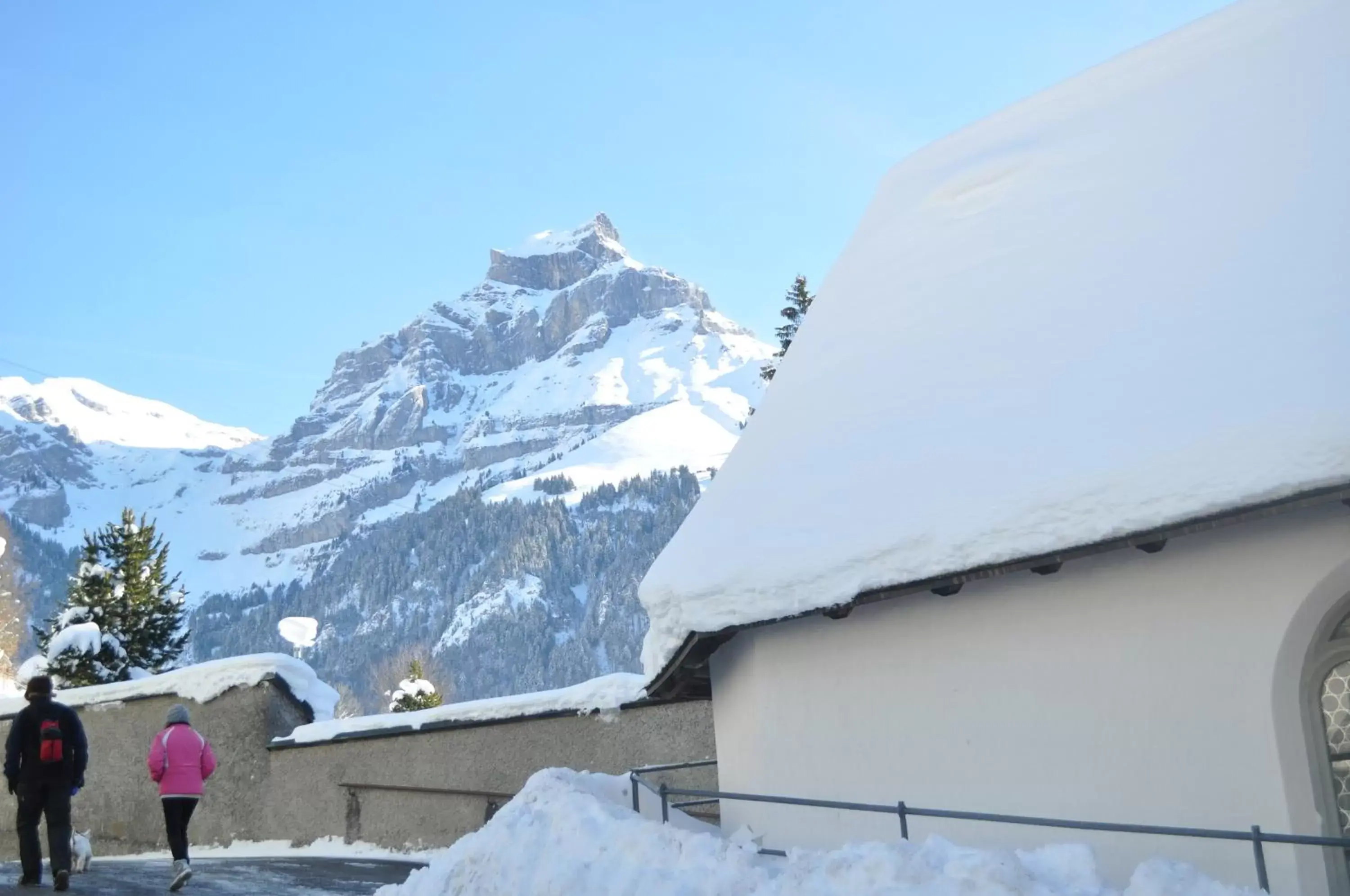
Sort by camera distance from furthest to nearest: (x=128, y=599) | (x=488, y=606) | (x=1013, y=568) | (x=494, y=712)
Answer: (x=488, y=606) < (x=128, y=599) < (x=494, y=712) < (x=1013, y=568)

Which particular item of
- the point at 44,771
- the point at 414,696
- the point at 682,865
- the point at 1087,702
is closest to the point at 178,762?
the point at 44,771

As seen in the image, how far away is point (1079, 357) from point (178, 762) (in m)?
7.58

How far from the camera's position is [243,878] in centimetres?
1112

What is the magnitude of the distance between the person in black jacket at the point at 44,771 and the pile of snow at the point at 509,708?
361cm

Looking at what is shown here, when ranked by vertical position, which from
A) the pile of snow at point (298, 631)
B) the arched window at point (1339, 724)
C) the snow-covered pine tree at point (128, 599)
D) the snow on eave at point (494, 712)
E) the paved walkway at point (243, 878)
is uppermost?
the snow-covered pine tree at point (128, 599)

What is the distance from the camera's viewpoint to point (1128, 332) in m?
7.78

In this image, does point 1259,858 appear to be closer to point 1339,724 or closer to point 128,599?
point 1339,724

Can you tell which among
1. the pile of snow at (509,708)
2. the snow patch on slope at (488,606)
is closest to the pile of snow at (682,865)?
the pile of snow at (509,708)

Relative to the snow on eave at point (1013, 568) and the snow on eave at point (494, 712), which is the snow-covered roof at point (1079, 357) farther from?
the snow on eave at point (494, 712)

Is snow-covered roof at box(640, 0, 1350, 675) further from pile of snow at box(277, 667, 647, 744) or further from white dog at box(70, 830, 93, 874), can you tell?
white dog at box(70, 830, 93, 874)

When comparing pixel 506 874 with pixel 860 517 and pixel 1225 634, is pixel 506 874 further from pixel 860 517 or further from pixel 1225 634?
pixel 1225 634

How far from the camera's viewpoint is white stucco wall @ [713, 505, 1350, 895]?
6.34 m

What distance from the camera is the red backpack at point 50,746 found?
31.1ft

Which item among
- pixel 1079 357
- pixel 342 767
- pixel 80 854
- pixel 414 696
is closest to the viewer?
pixel 1079 357
